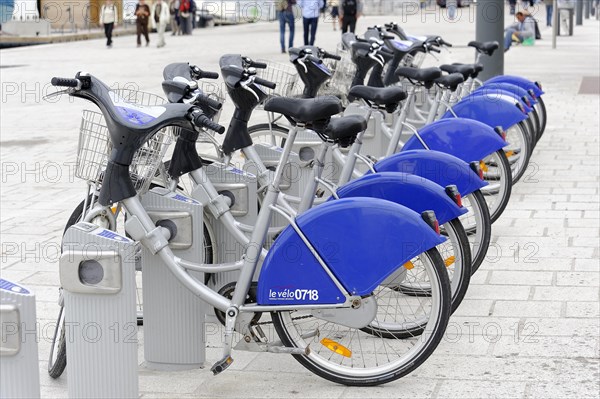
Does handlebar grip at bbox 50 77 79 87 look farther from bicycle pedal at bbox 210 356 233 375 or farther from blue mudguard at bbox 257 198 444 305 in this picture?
bicycle pedal at bbox 210 356 233 375

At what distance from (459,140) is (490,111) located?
138cm

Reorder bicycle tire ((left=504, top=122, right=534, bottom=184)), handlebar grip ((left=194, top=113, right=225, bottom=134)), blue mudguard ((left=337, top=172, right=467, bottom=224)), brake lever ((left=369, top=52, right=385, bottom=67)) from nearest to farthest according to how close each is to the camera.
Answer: handlebar grip ((left=194, top=113, right=225, bottom=134))
blue mudguard ((left=337, top=172, right=467, bottom=224))
brake lever ((left=369, top=52, right=385, bottom=67))
bicycle tire ((left=504, top=122, right=534, bottom=184))

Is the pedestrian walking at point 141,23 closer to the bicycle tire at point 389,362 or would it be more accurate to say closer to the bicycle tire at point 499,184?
the bicycle tire at point 499,184

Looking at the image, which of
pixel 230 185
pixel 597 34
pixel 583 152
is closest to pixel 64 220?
pixel 230 185

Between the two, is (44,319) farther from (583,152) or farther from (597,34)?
(597,34)

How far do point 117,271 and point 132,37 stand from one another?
3054 centimetres

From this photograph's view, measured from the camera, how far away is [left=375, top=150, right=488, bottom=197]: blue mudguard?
527 cm

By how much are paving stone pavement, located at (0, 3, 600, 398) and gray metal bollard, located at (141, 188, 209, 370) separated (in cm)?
10

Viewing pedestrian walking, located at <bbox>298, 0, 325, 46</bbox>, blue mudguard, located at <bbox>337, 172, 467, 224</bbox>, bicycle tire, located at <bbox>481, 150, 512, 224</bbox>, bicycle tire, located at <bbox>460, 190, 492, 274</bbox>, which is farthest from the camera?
pedestrian walking, located at <bbox>298, 0, 325, 46</bbox>

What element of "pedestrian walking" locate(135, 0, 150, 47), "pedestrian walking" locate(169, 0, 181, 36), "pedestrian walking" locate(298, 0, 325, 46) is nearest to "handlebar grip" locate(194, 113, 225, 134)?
"pedestrian walking" locate(298, 0, 325, 46)

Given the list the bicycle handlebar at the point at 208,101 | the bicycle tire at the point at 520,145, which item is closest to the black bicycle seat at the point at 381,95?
the bicycle handlebar at the point at 208,101

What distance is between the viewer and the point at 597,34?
30.7m

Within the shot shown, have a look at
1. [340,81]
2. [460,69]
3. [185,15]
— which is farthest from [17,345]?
[185,15]

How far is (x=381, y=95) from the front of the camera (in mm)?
5211
